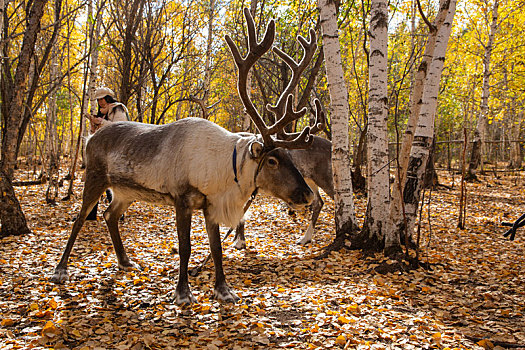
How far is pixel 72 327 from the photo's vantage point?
3264mm

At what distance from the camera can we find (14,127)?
5.98m

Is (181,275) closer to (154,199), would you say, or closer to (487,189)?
(154,199)

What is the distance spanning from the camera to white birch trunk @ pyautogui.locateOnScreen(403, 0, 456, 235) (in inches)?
203

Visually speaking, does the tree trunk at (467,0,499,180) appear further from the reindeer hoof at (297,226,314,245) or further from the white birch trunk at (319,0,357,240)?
the white birch trunk at (319,0,357,240)

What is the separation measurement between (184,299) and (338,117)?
3.63 m

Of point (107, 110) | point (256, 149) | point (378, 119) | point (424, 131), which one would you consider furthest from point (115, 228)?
point (424, 131)

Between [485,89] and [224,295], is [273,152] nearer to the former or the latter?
[224,295]

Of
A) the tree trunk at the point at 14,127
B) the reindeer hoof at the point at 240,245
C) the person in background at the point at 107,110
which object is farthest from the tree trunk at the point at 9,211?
the reindeer hoof at the point at 240,245

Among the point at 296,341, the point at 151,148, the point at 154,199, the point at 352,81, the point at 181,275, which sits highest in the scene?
the point at 352,81

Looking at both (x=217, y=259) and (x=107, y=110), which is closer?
(x=217, y=259)

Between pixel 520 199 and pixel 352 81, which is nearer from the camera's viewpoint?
pixel 520 199

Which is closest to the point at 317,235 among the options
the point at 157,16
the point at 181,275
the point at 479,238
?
the point at 479,238

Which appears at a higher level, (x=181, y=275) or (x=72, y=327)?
(x=181, y=275)

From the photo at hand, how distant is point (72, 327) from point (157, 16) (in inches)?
374
